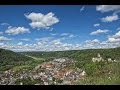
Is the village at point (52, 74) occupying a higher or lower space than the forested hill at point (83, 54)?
lower

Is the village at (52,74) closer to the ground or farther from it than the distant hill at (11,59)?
closer to the ground

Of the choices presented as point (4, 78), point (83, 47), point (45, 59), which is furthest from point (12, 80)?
point (83, 47)

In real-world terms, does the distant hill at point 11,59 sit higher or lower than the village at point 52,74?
higher

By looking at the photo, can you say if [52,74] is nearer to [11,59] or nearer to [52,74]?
[52,74]

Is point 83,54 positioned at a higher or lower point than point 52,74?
higher

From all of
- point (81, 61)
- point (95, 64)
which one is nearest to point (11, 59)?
point (81, 61)

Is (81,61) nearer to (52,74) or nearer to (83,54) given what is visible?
(83,54)

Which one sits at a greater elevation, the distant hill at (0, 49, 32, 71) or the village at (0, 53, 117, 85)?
the distant hill at (0, 49, 32, 71)

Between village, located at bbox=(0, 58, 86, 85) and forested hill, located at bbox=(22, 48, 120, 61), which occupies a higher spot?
forested hill, located at bbox=(22, 48, 120, 61)

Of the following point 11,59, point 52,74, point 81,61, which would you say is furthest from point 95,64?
point 11,59

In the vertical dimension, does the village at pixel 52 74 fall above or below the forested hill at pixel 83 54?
below

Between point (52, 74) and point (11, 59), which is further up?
point (11, 59)

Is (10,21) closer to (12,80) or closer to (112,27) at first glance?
(12,80)
